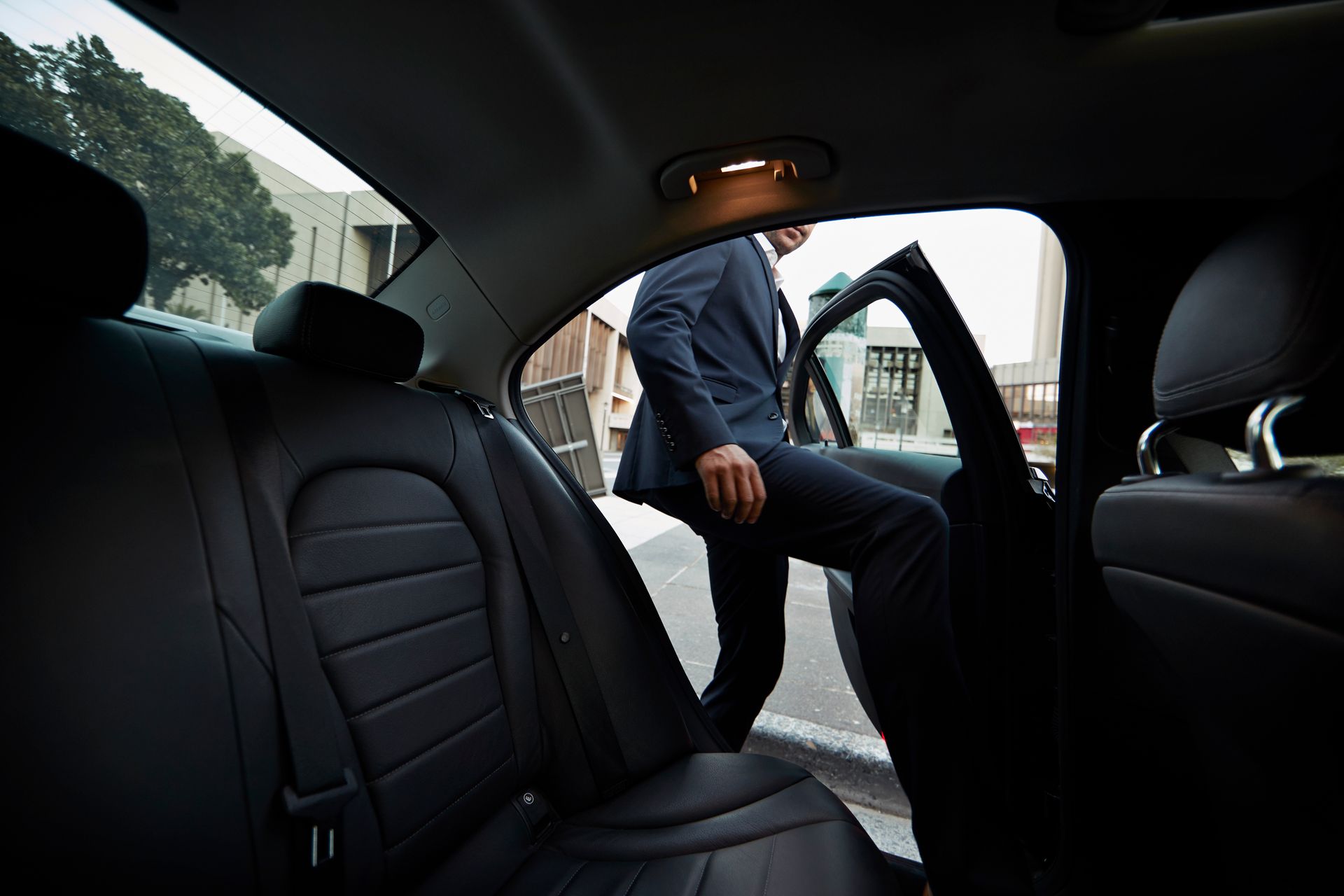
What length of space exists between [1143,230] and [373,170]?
135 centimetres

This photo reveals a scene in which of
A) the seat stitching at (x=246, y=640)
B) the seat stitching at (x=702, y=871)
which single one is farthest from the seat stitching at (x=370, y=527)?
the seat stitching at (x=702, y=871)

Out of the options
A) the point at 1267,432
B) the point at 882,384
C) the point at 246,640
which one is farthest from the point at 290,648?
the point at 882,384

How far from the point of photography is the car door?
43.1 inches

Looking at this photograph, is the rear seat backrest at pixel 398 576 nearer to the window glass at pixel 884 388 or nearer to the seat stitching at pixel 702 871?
the seat stitching at pixel 702 871

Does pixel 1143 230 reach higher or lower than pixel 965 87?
lower

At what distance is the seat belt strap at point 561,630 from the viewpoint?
105 centimetres

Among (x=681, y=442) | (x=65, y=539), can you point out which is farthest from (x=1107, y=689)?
(x=65, y=539)

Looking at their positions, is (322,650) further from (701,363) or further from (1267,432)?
(1267,432)

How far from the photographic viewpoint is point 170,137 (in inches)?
36.7

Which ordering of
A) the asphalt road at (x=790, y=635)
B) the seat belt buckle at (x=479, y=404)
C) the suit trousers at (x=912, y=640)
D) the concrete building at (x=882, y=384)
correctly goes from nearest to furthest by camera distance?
the suit trousers at (x=912, y=640) < the seat belt buckle at (x=479, y=404) < the concrete building at (x=882, y=384) < the asphalt road at (x=790, y=635)

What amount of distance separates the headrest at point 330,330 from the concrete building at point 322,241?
0.63 ft

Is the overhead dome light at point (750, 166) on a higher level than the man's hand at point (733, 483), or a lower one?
higher

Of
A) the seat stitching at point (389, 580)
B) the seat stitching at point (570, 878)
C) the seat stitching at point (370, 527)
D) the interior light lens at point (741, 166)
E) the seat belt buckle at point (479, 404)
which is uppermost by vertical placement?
the interior light lens at point (741, 166)

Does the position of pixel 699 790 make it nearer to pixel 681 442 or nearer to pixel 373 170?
→ pixel 681 442
